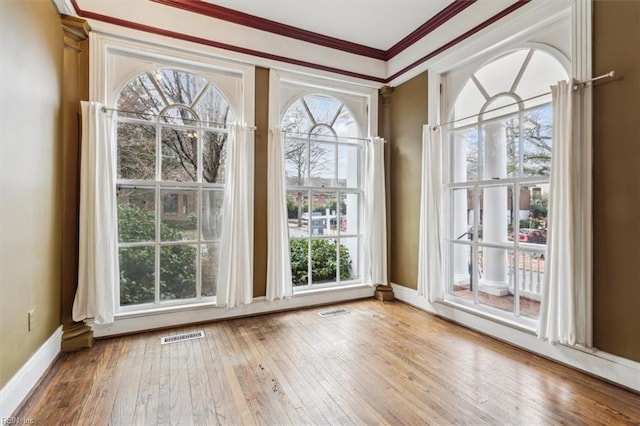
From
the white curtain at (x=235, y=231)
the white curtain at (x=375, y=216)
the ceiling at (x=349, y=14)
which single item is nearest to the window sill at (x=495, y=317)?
the white curtain at (x=375, y=216)

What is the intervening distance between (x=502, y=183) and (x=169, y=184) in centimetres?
304

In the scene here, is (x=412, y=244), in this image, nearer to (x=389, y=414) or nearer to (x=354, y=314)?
(x=354, y=314)

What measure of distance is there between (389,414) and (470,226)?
205cm

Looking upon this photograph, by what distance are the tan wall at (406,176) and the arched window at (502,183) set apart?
40 cm

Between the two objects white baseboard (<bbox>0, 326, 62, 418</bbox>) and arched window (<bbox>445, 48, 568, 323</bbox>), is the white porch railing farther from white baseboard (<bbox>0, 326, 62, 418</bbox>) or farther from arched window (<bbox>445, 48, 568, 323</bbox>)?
white baseboard (<bbox>0, 326, 62, 418</bbox>)

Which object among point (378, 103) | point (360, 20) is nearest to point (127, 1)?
point (360, 20)

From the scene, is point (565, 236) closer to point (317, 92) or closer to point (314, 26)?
point (317, 92)

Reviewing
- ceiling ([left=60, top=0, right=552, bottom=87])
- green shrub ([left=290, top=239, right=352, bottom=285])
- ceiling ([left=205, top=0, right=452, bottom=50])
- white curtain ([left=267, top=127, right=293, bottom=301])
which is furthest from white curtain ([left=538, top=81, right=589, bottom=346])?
white curtain ([left=267, top=127, right=293, bottom=301])

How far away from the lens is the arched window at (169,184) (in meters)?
2.83

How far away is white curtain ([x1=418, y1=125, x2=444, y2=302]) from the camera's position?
127 inches

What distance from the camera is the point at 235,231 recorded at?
9.95ft

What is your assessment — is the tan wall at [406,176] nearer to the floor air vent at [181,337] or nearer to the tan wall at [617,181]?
the tan wall at [617,181]

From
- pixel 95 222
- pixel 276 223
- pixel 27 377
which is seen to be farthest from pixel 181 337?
pixel 276 223

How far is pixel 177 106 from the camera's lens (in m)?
2.99
